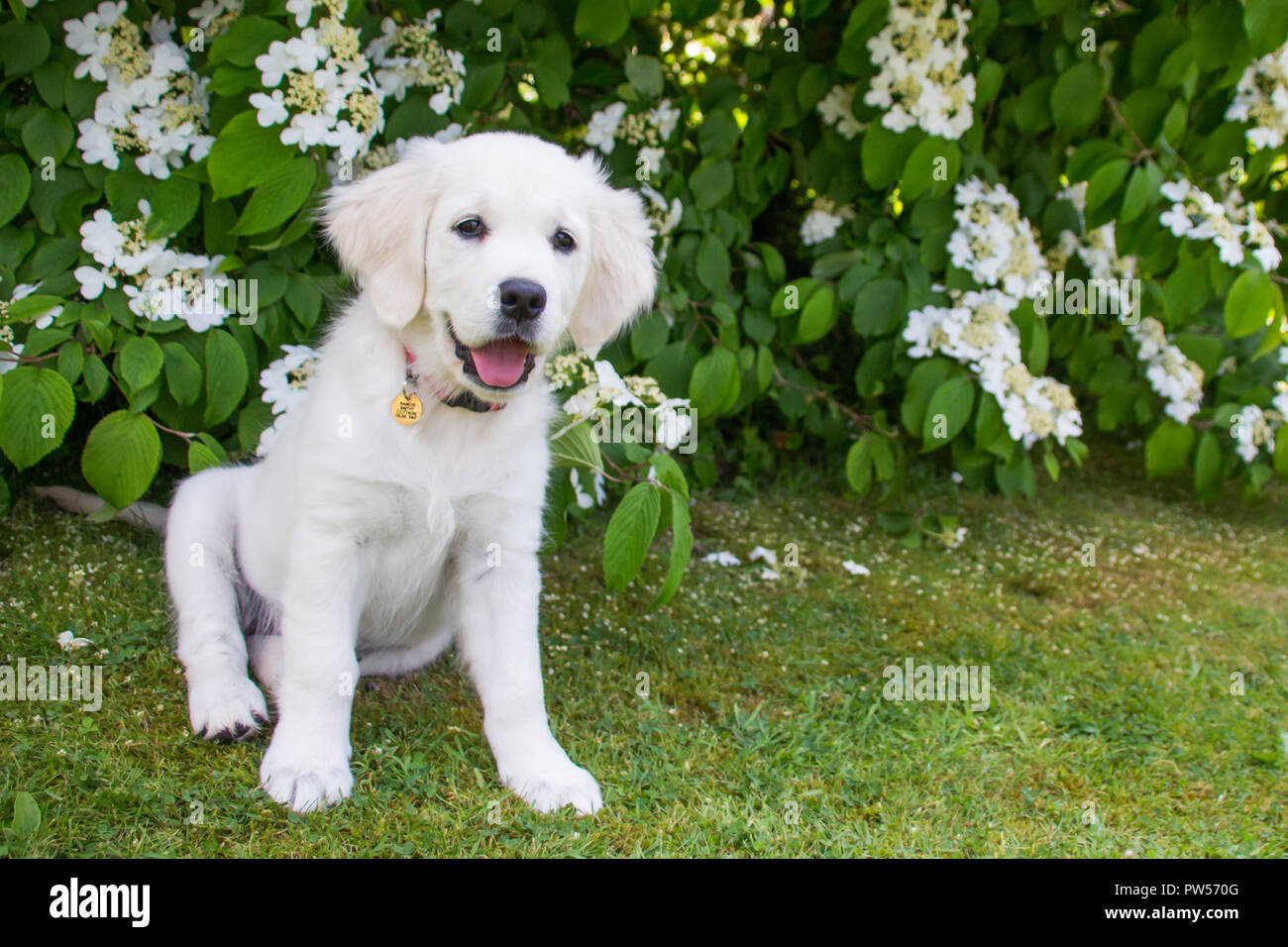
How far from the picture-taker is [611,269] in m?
2.63

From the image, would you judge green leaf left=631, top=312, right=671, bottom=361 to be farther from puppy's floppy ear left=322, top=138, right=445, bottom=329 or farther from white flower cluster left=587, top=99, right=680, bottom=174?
puppy's floppy ear left=322, top=138, right=445, bottom=329

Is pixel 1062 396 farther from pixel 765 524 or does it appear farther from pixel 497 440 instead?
pixel 497 440

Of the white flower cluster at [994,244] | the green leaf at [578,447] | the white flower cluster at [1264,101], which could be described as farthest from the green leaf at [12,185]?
the white flower cluster at [1264,101]

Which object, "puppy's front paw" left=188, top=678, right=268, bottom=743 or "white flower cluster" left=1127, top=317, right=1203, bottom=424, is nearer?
"puppy's front paw" left=188, top=678, right=268, bottom=743

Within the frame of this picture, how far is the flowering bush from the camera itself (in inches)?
111

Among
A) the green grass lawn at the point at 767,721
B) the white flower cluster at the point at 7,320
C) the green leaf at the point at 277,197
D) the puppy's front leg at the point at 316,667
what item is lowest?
the green grass lawn at the point at 767,721

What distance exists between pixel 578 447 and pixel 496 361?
1.63 feet

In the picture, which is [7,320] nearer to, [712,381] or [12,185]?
[12,185]

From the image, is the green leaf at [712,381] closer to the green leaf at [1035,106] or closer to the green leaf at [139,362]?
the green leaf at [1035,106]

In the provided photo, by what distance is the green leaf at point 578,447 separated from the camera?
274cm

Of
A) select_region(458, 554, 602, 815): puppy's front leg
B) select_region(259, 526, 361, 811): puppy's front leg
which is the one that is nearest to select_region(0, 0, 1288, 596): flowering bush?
select_region(458, 554, 602, 815): puppy's front leg

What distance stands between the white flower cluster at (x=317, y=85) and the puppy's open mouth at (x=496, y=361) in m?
0.85

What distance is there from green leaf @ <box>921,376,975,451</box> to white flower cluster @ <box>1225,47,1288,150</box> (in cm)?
134

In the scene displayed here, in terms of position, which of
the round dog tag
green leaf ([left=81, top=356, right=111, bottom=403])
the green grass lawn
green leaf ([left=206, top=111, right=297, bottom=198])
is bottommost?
the green grass lawn
